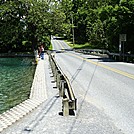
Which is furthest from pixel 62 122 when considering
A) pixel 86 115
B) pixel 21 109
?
pixel 21 109

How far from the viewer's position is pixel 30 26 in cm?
5706

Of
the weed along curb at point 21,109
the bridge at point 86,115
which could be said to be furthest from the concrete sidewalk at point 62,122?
the weed along curb at point 21,109

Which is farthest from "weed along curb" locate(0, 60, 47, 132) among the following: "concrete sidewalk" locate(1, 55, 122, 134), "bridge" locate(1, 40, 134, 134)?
"concrete sidewalk" locate(1, 55, 122, 134)

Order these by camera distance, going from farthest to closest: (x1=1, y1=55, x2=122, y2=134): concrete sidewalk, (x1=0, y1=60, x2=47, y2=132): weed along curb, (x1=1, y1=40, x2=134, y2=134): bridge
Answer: (x1=0, y1=60, x2=47, y2=132): weed along curb < (x1=1, y1=40, x2=134, y2=134): bridge < (x1=1, y1=55, x2=122, y2=134): concrete sidewalk

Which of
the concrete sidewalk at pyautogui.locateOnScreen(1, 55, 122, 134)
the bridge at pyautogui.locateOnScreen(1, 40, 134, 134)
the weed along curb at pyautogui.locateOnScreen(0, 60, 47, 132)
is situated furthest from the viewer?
the weed along curb at pyautogui.locateOnScreen(0, 60, 47, 132)

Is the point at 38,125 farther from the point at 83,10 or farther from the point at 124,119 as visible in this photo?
the point at 83,10

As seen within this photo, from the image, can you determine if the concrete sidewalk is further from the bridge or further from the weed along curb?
the weed along curb

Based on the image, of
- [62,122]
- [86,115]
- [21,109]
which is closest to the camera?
[62,122]

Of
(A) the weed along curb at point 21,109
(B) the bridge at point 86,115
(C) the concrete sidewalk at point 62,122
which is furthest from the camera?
(A) the weed along curb at point 21,109

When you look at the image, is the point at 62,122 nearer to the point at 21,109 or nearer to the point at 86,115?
the point at 86,115

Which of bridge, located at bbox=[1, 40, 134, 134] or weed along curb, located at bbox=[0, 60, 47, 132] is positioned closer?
bridge, located at bbox=[1, 40, 134, 134]

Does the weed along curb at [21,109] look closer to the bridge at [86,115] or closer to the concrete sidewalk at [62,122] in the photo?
the bridge at [86,115]

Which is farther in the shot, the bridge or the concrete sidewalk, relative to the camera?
the bridge

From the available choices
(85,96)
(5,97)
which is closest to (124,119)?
(85,96)
